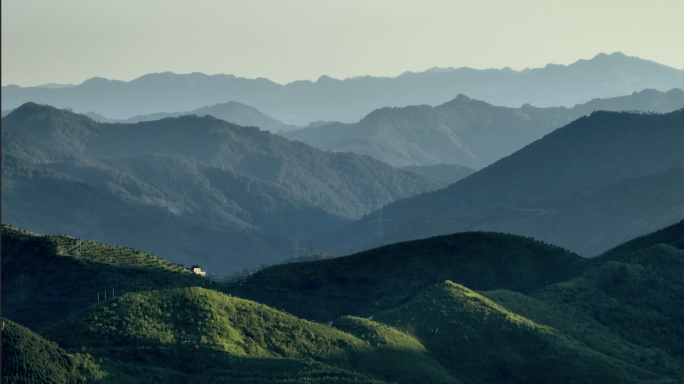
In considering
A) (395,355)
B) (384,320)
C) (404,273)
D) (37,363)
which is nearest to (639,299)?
(384,320)

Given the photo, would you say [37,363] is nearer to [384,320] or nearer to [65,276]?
[384,320]

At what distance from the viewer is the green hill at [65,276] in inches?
3620

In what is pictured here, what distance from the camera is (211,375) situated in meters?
54.3

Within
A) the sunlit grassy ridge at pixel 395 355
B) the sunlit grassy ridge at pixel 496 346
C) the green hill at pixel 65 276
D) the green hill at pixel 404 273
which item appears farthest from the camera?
the green hill at pixel 404 273

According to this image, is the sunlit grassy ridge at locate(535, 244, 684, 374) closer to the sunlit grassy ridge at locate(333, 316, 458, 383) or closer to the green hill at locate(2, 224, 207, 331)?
the sunlit grassy ridge at locate(333, 316, 458, 383)

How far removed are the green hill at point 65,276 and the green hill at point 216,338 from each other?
27.6m

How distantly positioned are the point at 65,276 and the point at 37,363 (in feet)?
164

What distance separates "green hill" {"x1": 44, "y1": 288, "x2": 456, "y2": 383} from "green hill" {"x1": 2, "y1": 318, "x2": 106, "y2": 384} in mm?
4042

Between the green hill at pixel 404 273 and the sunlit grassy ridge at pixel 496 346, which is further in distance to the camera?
the green hill at pixel 404 273

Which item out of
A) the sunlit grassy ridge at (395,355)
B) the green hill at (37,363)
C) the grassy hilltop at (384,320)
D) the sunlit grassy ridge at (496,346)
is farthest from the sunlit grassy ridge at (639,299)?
the green hill at (37,363)

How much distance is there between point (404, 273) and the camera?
97000 mm

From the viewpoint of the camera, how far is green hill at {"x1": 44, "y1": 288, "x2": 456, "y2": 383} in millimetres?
56562

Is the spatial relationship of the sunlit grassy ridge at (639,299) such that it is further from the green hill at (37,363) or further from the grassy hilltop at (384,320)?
the green hill at (37,363)

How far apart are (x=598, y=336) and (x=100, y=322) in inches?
1299
